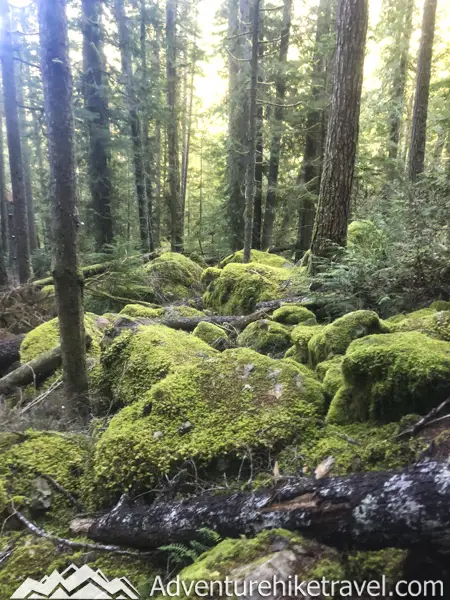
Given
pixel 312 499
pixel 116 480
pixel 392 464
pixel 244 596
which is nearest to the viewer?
pixel 244 596

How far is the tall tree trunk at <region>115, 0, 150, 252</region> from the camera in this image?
15.1 m

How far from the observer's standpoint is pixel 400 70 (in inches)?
657

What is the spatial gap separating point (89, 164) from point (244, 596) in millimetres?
14570

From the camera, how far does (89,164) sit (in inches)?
554

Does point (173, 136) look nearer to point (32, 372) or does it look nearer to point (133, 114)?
point (133, 114)

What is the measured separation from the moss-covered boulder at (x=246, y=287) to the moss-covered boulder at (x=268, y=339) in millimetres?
2227

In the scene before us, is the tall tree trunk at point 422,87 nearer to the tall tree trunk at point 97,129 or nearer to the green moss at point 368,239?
the green moss at point 368,239

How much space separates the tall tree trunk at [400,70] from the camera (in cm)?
1530

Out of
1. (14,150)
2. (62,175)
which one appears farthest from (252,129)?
(14,150)

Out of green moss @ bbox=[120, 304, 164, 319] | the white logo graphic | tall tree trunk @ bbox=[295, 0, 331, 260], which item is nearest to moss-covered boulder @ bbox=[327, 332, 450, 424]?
the white logo graphic

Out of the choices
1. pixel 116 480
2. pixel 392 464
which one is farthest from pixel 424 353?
pixel 116 480

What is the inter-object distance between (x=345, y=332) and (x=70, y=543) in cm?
320

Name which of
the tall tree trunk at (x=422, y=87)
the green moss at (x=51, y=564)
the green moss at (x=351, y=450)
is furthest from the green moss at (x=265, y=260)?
the green moss at (x=51, y=564)

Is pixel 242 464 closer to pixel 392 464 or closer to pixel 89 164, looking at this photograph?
pixel 392 464
